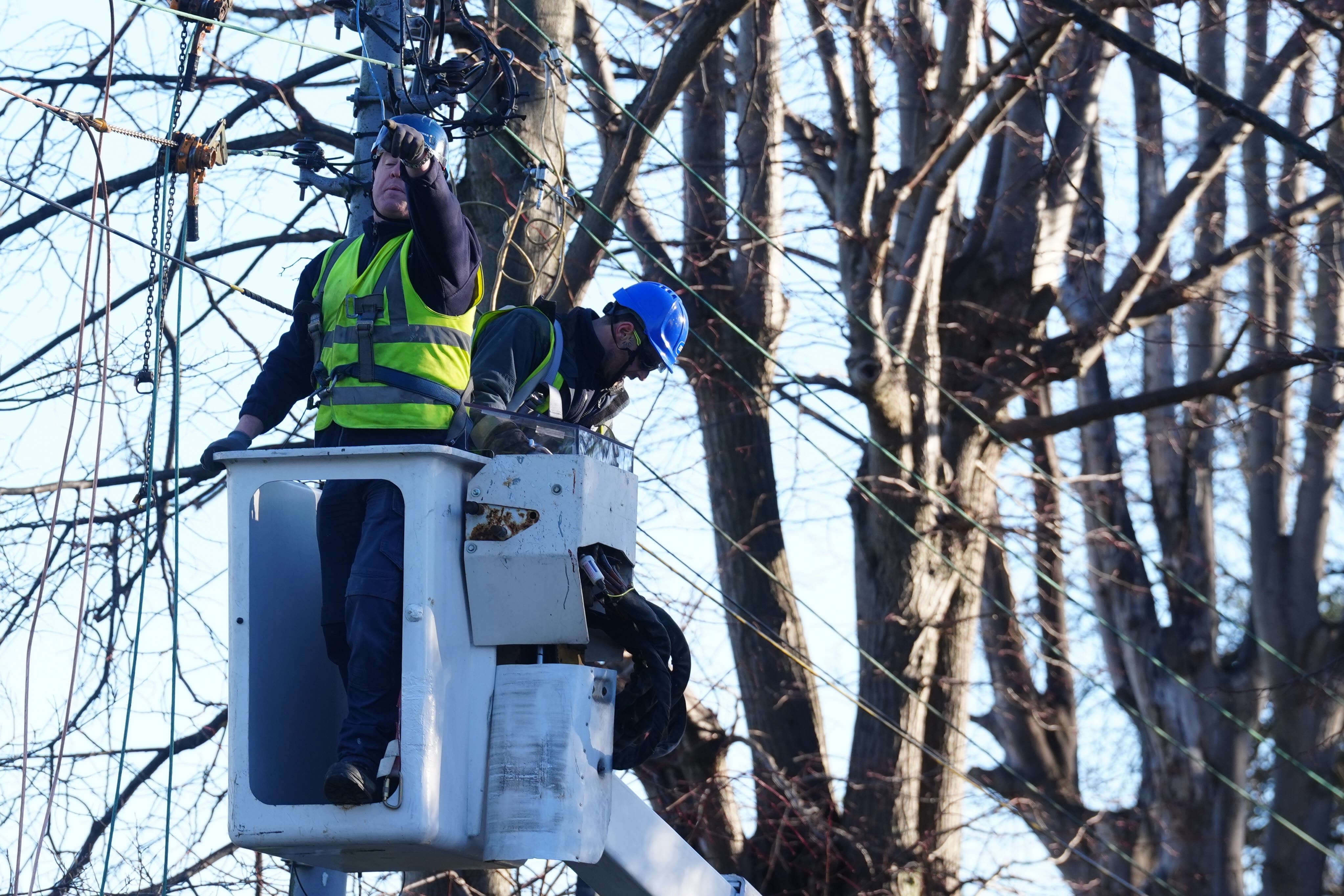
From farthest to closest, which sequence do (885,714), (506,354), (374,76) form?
(885,714)
(374,76)
(506,354)

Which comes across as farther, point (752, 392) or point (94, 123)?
point (752, 392)

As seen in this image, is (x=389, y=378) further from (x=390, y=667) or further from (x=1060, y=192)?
(x=1060, y=192)

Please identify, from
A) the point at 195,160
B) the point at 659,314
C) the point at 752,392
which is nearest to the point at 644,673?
the point at 659,314

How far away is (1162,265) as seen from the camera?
11.9 meters

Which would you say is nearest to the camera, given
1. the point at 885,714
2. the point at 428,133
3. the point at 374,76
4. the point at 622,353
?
the point at 428,133

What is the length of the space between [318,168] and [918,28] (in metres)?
5.20

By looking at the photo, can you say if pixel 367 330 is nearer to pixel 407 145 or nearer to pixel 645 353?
pixel 407 145

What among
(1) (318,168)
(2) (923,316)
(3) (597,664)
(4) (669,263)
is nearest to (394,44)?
(1) (318,168)

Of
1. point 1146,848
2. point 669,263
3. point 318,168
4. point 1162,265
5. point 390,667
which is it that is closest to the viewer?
point 390,667

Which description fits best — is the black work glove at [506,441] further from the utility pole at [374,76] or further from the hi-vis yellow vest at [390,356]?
the utility pole at [374,76]

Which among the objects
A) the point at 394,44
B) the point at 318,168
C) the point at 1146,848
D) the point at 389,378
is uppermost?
the point at 394,44

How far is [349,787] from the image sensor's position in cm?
416

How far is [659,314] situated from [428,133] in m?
0.98

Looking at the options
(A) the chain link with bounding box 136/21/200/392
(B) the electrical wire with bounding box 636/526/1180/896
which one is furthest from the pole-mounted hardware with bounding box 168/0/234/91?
(B) the electrical wire with bounding box 636/526/1180/896
